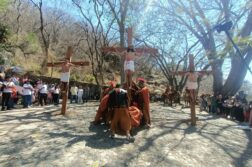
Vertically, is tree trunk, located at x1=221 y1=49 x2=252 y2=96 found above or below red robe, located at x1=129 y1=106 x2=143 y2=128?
above

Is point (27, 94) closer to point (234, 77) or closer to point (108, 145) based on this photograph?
point (108, 145)

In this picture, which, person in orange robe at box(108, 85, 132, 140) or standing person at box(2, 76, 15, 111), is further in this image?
standing person at box(2, 76, 15, 111)

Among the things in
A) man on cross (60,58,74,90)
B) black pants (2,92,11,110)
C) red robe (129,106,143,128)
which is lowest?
red robe (129,106,143,128)

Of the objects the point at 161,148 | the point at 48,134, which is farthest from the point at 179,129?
the point at 48,134

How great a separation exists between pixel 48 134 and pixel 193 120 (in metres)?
6.53

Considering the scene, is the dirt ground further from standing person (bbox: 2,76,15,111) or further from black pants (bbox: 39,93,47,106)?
black pants (bbox: 39,93,47,106)

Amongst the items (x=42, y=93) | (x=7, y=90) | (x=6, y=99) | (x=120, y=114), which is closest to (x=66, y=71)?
(x=7, y=90)

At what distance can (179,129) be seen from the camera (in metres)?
14.5

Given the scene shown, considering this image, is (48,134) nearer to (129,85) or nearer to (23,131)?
(23,131)

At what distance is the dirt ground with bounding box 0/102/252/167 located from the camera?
9703 mm

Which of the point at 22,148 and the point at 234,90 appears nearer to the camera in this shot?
the point at 22,148

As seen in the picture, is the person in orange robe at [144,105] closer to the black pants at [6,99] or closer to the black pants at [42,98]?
the black pants at [6,99]

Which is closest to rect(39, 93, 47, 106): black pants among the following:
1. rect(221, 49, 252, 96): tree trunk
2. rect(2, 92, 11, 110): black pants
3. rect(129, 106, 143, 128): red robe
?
rect(2, 92, 11, 110): black pants

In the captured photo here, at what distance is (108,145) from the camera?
11031mm
